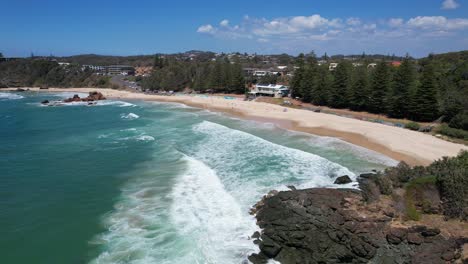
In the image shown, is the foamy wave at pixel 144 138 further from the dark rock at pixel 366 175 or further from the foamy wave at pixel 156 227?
the dark rock at pixel 366 175

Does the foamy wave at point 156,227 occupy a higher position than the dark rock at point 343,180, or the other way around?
the dark rock at point 343,180

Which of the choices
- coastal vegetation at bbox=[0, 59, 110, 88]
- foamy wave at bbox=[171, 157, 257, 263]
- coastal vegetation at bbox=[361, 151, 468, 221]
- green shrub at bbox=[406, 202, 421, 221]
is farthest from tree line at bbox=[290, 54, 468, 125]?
coastal vegetation at bbox=[0, 59, 110, 88]

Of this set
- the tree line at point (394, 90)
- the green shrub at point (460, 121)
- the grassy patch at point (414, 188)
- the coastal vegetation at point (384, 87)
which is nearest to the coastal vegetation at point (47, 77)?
the coastal vegetation at point (384, 87)

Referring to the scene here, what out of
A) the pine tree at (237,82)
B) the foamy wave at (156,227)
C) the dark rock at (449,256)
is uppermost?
the pine tree at (237,82)

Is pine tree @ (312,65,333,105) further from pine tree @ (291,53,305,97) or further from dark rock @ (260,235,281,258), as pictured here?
dark rock @ (260,235,281,258)

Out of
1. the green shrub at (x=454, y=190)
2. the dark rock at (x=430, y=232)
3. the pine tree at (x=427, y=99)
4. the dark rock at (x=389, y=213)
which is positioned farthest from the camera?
the pine tree at (x=427, y=99)

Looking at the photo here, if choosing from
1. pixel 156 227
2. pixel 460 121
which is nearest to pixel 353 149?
pixel 460 121

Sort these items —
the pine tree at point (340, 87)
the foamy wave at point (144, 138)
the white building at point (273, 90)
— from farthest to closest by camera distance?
the white building at point (273, 90), the pine tree at point (340, 87), the foamy wave at point (144, 138)
